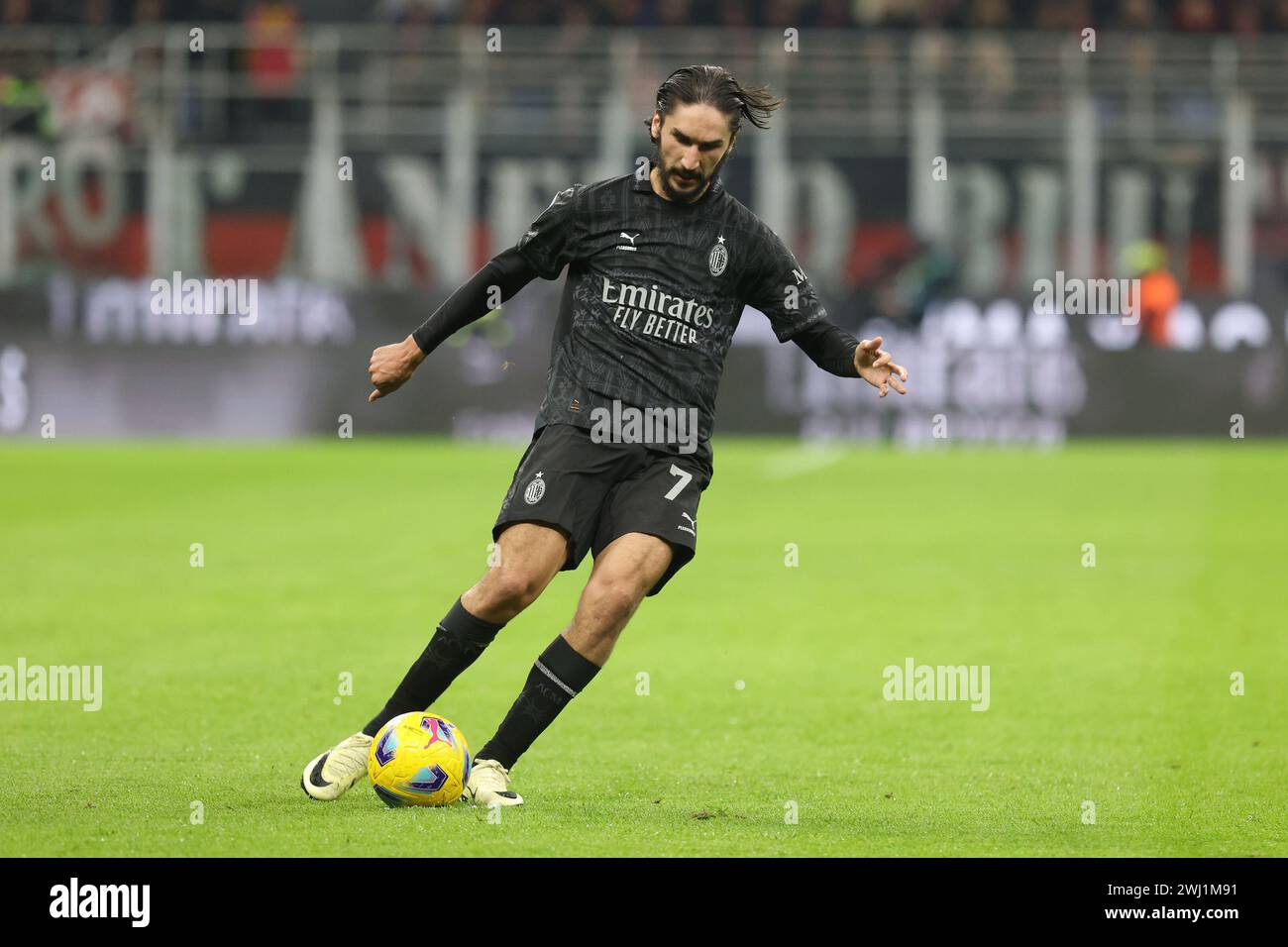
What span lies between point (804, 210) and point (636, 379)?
747 inches

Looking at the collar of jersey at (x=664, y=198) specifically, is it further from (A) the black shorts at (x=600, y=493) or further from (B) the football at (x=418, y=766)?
(B) the football at (x=418, y=766)

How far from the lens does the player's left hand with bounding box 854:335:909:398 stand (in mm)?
6355

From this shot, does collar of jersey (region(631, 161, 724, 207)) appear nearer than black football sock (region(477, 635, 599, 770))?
No

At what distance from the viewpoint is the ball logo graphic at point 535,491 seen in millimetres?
6195

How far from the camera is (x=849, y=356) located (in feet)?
21.4

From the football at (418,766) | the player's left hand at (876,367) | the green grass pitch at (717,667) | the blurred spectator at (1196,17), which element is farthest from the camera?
the blurred spectator at (1196,17)

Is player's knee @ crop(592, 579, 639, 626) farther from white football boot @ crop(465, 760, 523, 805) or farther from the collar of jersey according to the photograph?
the collar of jersey

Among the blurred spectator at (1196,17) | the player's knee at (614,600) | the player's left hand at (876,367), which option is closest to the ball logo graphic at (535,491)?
the player's knee at (614,600)

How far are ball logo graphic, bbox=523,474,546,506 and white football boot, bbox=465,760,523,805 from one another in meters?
0.80

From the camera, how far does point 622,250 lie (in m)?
6.45

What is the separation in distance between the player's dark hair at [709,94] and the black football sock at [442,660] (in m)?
1.60

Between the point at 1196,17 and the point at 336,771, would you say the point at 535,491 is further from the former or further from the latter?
the point at 1196,17

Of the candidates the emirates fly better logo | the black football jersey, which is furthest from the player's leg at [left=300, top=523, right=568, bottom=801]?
the emirates fly better logo
